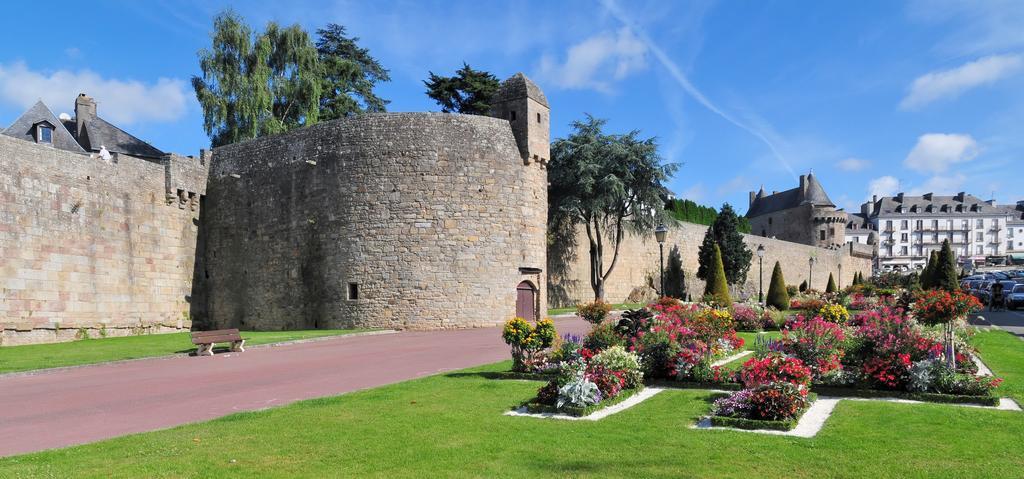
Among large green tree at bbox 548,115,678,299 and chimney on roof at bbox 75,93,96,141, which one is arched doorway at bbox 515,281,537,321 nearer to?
large green tree at bbox 548,115,678,299

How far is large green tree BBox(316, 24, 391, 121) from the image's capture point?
44.9 metres

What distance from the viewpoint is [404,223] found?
24016 millimetres

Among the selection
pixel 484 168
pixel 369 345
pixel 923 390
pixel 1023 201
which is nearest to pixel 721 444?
pixel 923 390

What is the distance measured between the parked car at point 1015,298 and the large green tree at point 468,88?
97.5 ft

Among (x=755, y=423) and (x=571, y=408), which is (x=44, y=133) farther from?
(x=755, y=423)

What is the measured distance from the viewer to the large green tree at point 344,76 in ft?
147

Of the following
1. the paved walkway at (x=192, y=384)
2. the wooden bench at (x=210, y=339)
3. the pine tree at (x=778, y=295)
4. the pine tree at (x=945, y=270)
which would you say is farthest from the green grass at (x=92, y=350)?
the pine tree at (x=945, y=270)

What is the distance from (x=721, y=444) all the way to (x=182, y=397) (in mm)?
7793

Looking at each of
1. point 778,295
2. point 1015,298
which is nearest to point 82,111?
point 778,295

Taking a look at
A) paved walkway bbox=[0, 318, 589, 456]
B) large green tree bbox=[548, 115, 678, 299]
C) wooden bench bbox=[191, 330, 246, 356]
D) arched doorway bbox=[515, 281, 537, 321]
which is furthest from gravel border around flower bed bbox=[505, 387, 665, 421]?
large green tree bbox=[548, 115, 678, 299]

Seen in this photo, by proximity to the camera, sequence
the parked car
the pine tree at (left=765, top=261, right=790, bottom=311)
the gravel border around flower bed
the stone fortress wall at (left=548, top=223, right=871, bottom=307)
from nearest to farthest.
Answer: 1. the gravel border around flower bed
2. the pine tree at (left=765, top=261, right=790, bottom=311)
3. the parked car
4. the stone fortress wall at (left=548, top=223, right=871, bottom=307)

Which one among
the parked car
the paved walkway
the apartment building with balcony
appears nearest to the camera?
the paved walkway

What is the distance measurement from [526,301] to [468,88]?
74.6 ft

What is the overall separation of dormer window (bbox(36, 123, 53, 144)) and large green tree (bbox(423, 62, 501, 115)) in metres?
21.0
